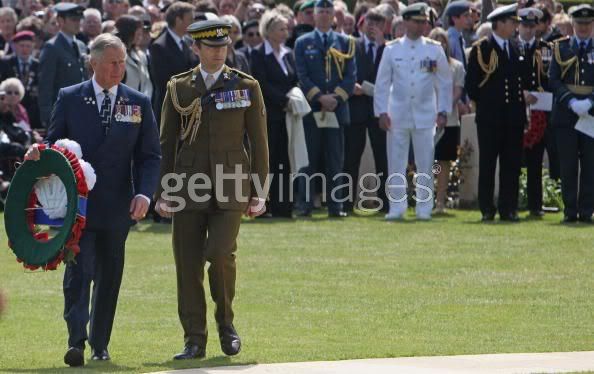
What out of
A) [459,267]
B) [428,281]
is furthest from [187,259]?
[459,267]

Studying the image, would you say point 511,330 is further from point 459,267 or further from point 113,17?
point 113,17

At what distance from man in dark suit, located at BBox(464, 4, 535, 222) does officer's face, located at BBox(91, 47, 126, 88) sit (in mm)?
8727

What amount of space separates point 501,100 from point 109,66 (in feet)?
29.1

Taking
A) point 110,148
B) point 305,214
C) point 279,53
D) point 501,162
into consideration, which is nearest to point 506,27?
point 501,162

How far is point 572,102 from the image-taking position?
1767 centimetres

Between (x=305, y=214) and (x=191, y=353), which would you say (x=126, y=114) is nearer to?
(x=191, y=353)

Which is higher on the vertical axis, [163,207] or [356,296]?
[163,207]

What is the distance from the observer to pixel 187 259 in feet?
33.8

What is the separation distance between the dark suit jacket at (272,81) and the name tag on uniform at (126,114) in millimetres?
8344

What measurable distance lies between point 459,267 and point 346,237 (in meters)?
2.42

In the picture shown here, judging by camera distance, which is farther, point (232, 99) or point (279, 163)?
point (279, 163)

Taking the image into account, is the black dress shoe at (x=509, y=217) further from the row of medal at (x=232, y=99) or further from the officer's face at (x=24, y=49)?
the row of medal at (x=232, y=99)

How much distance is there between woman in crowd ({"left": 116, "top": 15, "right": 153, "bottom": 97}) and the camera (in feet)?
57.2

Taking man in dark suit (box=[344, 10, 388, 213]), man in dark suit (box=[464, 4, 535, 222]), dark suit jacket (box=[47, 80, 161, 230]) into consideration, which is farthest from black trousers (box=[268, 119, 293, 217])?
dark suit jacket (box=[47, 80, 161, 230])
